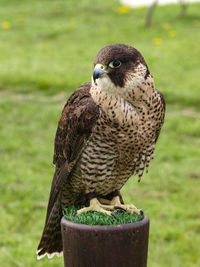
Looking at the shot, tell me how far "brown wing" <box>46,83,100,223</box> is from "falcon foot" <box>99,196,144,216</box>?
12.1 inches

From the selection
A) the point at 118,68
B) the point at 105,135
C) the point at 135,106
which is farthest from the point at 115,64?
the point at 105,135

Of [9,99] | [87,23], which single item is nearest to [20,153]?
[9,99]

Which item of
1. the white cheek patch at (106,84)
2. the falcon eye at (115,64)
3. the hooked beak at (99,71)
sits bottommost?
the white cheek patch at (106,84)

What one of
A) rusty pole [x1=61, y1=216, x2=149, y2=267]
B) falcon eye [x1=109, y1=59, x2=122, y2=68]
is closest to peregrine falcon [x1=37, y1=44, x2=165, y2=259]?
falcon eye [x1=109, y1=59, x2=122, y2=68]

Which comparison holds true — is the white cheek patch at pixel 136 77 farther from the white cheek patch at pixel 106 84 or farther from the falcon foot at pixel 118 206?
the falcon foot at pixel 118 206

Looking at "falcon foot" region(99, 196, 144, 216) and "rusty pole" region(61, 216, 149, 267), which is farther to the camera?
"falcon foot" region(99, 196, 144, 216)

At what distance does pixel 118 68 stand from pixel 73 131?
50 centimetres

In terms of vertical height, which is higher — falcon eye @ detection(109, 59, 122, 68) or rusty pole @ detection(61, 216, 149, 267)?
falcon eye @ detection(109, 59, 122, 68)

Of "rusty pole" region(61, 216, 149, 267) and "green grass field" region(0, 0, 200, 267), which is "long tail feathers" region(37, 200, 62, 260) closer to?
"rusty pole" region(61, 216, 149, 267)

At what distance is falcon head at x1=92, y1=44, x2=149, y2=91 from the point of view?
262 cm

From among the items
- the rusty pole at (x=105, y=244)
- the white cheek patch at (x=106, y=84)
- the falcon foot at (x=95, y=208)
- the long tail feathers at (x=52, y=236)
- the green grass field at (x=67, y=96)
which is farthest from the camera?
the green grass field at (x=67, y=96)

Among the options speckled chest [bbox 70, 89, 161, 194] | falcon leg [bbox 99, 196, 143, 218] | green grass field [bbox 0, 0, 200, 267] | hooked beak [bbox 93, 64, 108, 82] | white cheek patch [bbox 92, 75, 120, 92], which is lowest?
green grass field [bbox 0, 0, 200, 267]

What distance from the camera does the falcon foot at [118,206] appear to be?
2891mm

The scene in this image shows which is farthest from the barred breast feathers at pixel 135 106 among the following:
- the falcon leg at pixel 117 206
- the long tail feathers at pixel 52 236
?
the long tail feathers at pixel 52 236
